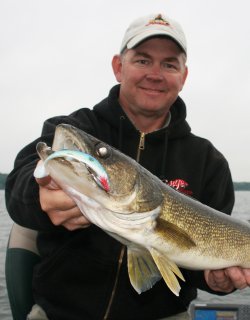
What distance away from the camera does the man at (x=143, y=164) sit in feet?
12.3

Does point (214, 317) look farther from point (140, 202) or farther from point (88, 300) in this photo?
point (140, 202)

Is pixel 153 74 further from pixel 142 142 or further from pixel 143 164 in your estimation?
pixel 143 164

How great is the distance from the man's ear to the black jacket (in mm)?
148

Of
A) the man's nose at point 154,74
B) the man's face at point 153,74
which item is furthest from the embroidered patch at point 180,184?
the man's nose at point 154,74

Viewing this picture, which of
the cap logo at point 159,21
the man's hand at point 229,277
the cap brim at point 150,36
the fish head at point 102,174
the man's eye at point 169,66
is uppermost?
the cap logo at point 159,21

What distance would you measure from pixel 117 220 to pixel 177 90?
2.04m

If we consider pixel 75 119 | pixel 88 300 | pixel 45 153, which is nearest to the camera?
pixel 45 153

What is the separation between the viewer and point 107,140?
425 centimetres

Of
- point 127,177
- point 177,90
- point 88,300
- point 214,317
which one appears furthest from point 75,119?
point 214,317

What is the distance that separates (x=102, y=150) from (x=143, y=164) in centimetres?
159

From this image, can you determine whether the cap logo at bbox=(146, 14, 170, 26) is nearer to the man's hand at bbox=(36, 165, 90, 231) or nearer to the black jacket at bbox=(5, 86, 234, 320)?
the black jacket at bbox=(5, 86, 234, 320)

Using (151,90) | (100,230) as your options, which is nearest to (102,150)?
(100,230)

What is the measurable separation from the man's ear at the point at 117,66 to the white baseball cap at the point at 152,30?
11 cm

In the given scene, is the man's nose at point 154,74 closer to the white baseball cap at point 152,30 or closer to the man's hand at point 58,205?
the white baseball cap at point 152,30
